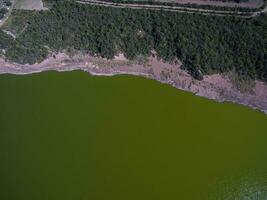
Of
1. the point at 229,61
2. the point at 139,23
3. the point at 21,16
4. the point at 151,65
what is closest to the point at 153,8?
the point at 139,23

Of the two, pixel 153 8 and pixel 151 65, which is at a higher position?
pixel 153 8

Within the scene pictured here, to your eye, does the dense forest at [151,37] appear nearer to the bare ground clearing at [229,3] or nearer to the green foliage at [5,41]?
the green foliage at [5,41]

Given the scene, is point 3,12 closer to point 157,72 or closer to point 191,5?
point 157,72

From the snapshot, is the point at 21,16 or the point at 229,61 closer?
the point at 229,61

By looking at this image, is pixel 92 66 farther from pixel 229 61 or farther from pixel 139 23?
pixel 229 61

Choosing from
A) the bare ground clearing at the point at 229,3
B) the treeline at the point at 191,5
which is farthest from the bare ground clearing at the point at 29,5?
the bare ground clearing at the point at 229,3

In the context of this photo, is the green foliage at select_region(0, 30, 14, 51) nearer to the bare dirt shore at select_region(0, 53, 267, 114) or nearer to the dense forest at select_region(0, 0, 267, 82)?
the dense forest at select_region(0, 0, 267, 82)
